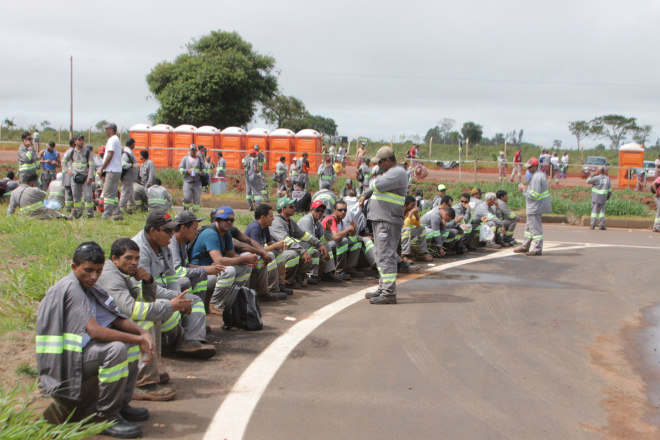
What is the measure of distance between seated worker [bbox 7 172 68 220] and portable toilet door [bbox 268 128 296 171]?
20321 millimetres

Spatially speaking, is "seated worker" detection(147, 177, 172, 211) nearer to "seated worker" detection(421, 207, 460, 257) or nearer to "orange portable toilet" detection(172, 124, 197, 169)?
"seated worker" detection(421, 207, 460, 257)

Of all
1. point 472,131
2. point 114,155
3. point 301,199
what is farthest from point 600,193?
point 472,131

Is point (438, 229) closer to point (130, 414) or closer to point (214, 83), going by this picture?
point (130, 414)

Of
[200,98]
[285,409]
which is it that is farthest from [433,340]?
[200,98]

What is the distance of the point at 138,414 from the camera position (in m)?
4.79

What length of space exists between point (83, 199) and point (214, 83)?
34.7 m

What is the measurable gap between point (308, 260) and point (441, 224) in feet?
14.9

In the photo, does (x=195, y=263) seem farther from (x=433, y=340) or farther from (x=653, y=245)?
(x=653, y=245)

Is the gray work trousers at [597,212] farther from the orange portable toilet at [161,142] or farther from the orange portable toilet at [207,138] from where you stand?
the orange portable toilet at [161,142]

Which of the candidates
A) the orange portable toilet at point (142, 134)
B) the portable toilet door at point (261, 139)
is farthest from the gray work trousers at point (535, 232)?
the orange portable toilet at point (142, 134)

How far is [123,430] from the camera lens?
4477 mm

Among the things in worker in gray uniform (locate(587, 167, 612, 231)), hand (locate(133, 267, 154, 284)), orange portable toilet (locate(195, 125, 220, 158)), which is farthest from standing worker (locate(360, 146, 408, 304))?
orange portable toilet (locate(195, 125, 220, 158))

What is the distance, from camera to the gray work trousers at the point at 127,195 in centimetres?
1459

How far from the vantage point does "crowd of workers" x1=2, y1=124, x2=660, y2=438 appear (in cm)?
451
